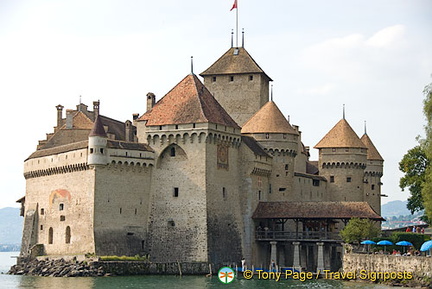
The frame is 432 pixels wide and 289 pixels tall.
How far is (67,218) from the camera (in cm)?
7000

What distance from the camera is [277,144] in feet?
260

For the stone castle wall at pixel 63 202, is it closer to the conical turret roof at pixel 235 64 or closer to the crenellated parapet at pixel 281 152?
the crenellated parapet at pixel 281 152

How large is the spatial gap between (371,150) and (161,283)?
4285 centimetres

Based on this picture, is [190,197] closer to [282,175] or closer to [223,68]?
[282,175]

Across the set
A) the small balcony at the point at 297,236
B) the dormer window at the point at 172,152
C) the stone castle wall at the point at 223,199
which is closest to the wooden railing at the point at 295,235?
the small balcony at the point at 297,236

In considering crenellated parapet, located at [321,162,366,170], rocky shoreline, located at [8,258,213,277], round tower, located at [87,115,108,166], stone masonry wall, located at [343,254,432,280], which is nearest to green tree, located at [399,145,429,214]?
crenellated parapet, located at [321,162,366,170]

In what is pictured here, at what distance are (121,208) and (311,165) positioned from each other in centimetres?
3341

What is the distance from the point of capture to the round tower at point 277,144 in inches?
3113

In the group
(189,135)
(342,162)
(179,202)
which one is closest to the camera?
(179,202)

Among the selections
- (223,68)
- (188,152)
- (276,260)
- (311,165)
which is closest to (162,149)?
(188,152)

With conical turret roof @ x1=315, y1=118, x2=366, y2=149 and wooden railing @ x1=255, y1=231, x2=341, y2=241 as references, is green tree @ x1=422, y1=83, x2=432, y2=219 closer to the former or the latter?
wooden railing @ x1=255, y1=231, x2=341, y2=241

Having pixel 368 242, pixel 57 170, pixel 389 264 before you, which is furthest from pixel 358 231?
pixel 57 170

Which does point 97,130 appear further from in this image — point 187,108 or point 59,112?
point 59,112

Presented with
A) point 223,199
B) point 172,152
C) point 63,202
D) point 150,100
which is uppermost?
point 150,100
